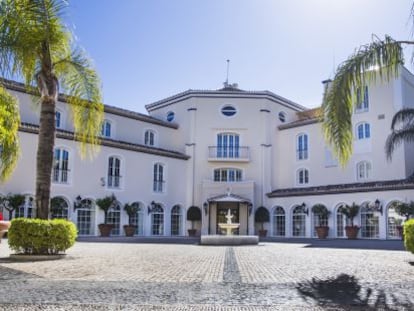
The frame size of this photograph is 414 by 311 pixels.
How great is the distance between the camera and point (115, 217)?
92.6 ft

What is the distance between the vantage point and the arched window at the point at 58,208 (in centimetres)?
2467

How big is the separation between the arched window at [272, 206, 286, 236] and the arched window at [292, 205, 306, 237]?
94 centimetres

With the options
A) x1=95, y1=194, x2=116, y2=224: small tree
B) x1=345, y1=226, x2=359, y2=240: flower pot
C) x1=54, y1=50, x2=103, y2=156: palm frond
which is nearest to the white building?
x1=95, y1=194, x2=116, y2=224: small tree

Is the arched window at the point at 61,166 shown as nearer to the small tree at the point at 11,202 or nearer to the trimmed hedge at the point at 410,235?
the small tree at the point at 11,202

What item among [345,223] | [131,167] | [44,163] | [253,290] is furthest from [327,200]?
[253,290]

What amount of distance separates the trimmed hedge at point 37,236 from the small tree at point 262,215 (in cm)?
2129

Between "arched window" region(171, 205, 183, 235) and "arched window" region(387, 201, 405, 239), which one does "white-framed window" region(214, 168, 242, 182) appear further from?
"arched window" region(387, 201, 405, 239)

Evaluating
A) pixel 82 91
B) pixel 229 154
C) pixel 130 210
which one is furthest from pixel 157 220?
pixel 82 91

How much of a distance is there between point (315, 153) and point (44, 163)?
23.1 meters

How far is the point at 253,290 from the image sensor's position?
22.8 feet

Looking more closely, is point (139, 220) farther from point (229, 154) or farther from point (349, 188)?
point (349, 188)

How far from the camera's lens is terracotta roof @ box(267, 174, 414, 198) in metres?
25.7

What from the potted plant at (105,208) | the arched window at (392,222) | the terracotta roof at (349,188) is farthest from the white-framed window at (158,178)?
the arched window at (392,222)

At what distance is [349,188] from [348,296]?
22265 millimetres
